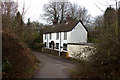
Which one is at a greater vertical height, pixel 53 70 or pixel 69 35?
pixel 69 35

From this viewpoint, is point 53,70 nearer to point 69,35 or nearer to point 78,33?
point 69,35

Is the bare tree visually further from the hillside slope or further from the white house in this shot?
the hillside slope

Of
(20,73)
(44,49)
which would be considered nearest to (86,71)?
(20,73)

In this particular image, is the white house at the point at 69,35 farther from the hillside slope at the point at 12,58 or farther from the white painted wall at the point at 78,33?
the hillside slope at the point at 12,58

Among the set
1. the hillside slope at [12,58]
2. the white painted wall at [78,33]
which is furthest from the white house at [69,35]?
the hillside slope at [12,58]

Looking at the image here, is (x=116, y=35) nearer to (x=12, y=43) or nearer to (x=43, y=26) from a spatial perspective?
(x=12, y=43)

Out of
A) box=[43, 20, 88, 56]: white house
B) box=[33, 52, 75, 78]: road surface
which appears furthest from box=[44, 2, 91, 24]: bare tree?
box=[33, 52, 75, 78]: road surface

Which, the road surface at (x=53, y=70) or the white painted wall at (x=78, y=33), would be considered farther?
the white painted wall at (x=78, y=33)

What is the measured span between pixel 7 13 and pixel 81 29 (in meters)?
17.8

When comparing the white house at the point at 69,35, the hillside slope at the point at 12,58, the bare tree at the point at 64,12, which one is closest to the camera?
the hillside slope at the point at 12,58

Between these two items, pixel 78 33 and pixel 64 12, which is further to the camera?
pixel 64 12

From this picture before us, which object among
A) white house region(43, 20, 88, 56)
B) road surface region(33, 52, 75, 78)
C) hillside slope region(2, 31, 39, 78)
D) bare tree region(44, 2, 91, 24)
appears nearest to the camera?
hillside slope region(2, 31, 39, 78)

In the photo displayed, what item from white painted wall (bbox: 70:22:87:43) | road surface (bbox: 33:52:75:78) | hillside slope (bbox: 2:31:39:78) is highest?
white painted wall (bbox: 70:22:87:43)

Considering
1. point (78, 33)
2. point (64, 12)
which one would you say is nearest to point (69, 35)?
point (78, 33)
